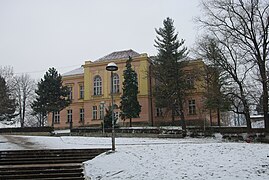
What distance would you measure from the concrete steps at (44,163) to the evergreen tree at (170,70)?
804 inches

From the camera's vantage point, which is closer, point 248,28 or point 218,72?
point 248,28

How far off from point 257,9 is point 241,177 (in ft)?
70.5

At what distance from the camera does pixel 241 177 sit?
10172 millimetres

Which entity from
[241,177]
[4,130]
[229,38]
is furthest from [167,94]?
[241,177]

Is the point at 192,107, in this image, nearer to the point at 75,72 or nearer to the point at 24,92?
the point at 75,72

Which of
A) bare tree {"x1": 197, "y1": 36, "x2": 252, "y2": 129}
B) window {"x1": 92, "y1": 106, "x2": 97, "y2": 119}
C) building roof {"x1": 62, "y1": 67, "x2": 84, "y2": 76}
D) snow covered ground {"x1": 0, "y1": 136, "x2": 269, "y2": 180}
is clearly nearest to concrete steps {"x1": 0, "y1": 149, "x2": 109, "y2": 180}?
snow covered ground {"x1": 0, "y1": 136, "x2": 269, "y2": 180}

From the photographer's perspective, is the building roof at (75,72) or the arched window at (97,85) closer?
the arched window at (97,85)

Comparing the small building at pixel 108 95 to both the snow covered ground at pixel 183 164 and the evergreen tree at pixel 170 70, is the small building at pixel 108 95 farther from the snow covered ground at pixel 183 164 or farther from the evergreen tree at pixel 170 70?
the snow covered ground at pixel 183 164

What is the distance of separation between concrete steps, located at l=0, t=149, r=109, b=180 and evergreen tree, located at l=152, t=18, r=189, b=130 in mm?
20429

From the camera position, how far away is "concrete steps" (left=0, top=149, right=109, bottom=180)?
11727 mm

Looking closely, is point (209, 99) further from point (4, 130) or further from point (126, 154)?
point (4, 130)

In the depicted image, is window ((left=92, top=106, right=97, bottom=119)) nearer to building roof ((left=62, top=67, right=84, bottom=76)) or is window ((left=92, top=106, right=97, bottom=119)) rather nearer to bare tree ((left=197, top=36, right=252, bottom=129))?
building roof ((left=62, top=67, right=84, bottom=76))

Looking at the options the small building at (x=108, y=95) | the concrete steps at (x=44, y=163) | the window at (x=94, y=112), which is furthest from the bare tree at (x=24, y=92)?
the concrete steps at (x=44, y=163)

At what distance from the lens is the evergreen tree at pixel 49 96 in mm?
42094
